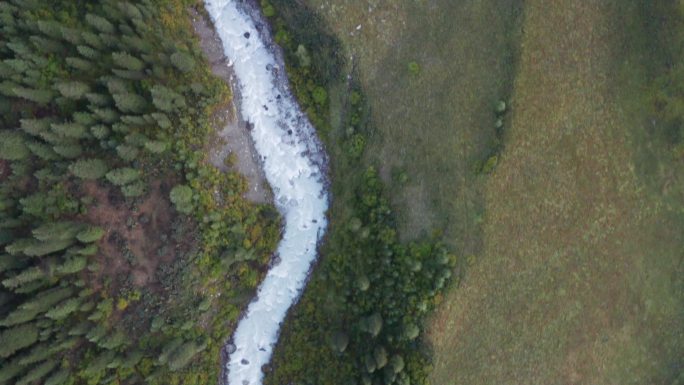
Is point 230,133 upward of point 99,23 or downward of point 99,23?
downward

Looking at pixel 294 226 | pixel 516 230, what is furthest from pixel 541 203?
pixel 294 226

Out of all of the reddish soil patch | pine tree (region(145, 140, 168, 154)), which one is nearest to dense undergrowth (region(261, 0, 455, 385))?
the reddish soil patch

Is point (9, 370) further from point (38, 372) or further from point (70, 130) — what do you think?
point (70, 130)

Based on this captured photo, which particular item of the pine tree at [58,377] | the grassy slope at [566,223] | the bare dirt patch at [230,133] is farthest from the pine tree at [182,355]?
the grassy slope at [566,223]

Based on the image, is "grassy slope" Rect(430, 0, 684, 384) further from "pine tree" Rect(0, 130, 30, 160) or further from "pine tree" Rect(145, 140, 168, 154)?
"pine tree" Rect(0, 130, 30, 160)

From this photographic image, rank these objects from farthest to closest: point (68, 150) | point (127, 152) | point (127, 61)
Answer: point (127, 152) < point (127, 61) < point (68, 150)

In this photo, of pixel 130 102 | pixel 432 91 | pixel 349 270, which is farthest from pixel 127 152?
pixel 432 91

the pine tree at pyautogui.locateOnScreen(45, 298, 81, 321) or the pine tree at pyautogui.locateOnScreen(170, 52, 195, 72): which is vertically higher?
the pine tree at pyautogui.locateOnScreen(170, 52, 195, 72)
